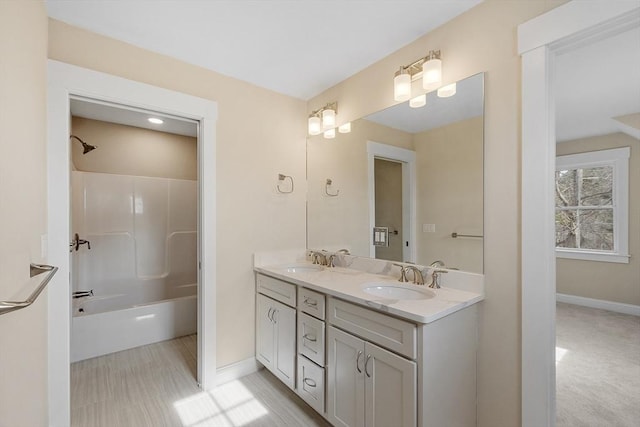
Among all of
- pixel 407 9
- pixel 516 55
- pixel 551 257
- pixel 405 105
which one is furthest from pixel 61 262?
pixel 516 55

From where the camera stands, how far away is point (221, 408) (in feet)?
6.34

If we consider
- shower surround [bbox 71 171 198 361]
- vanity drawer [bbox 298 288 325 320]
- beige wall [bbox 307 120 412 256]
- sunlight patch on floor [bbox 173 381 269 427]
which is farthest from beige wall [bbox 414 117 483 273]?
shower surround [bbox 71 171 198 361]

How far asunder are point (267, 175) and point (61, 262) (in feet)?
4.90

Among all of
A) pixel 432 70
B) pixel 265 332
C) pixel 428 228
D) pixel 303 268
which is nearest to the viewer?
pixel 432 70

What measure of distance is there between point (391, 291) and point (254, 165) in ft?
4.96

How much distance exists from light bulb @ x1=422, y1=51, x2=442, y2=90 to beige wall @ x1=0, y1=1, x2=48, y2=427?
1798 mm

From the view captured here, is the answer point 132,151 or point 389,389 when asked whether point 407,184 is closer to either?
point 389,389

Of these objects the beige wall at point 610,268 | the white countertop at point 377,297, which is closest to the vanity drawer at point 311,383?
the white countertop at point 377,297

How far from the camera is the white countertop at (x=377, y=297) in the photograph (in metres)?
1.27

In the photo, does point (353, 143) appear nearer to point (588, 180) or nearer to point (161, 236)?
point (161, 236)

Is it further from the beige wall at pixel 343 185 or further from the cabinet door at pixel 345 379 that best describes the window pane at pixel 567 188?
the cabinet door at pixel 345 379

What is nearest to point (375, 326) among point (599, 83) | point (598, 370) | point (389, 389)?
point (389, 389)

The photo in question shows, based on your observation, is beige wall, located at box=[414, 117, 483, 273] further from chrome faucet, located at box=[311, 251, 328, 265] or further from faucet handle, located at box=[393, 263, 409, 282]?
chrome faucet, located at box=[311, 251, 328, 265]

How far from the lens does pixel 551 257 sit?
4.28ft
